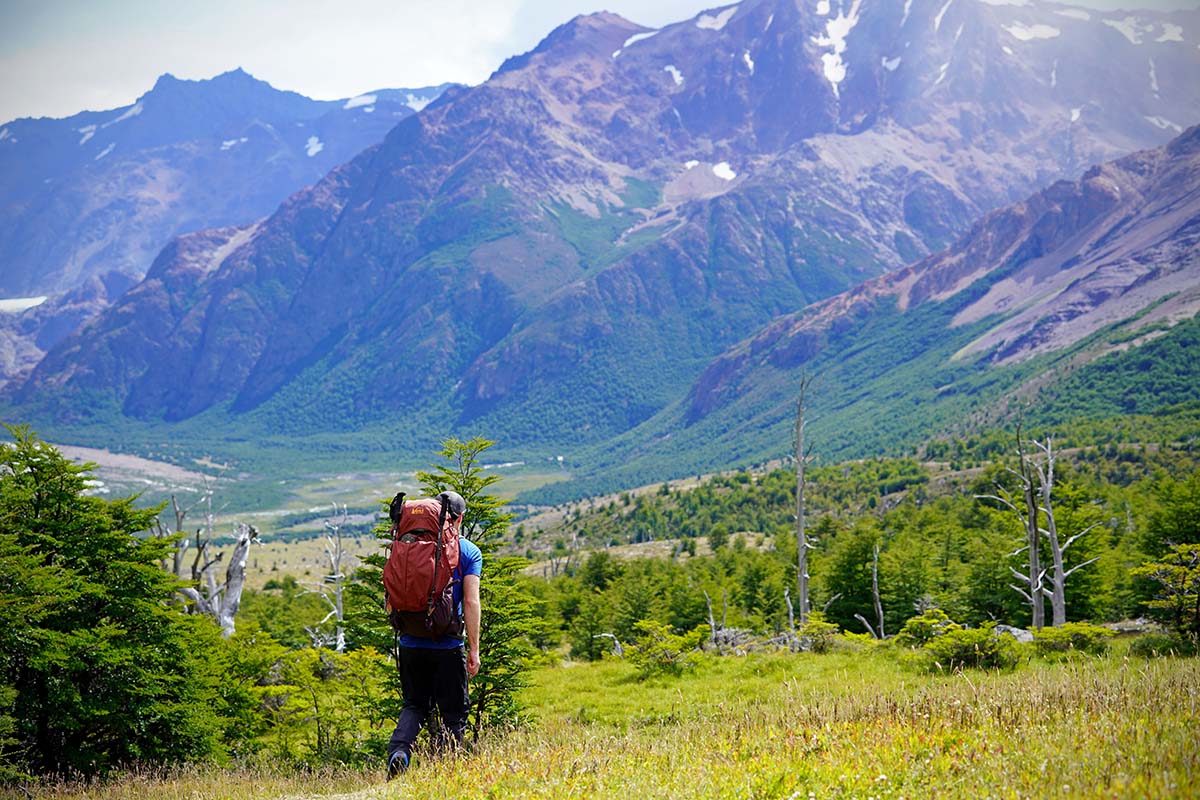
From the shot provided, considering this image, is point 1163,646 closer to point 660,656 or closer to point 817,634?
point 817,634

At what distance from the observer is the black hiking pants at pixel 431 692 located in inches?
289

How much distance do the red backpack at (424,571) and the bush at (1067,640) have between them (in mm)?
15182

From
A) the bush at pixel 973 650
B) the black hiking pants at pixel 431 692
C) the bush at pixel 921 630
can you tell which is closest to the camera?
the black hiking pants at pixel 431 692

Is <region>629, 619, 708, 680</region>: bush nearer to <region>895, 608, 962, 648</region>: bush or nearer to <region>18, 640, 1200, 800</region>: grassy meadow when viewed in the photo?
<region>895, 608, 962, 648</region>: bush

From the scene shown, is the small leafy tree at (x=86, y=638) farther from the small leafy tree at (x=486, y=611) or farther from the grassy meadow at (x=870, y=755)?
the small leafy tree at (x=486, y=611)

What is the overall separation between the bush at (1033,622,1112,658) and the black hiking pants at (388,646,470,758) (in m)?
14.7

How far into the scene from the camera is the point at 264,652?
1886 cm

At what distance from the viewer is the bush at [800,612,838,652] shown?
21.6 meters

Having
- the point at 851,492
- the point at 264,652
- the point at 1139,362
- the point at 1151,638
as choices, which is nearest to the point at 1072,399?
the point at 1139,362

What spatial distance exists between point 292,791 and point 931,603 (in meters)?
31.2

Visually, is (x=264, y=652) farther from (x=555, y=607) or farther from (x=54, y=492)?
(x=555, y=607)

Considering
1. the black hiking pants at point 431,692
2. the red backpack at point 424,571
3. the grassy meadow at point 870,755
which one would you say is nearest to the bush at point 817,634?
the grassy meadow at point 870,755

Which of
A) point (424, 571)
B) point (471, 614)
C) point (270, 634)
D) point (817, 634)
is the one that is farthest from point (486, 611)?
point (817, 634)

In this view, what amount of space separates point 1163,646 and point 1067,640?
1.84m
